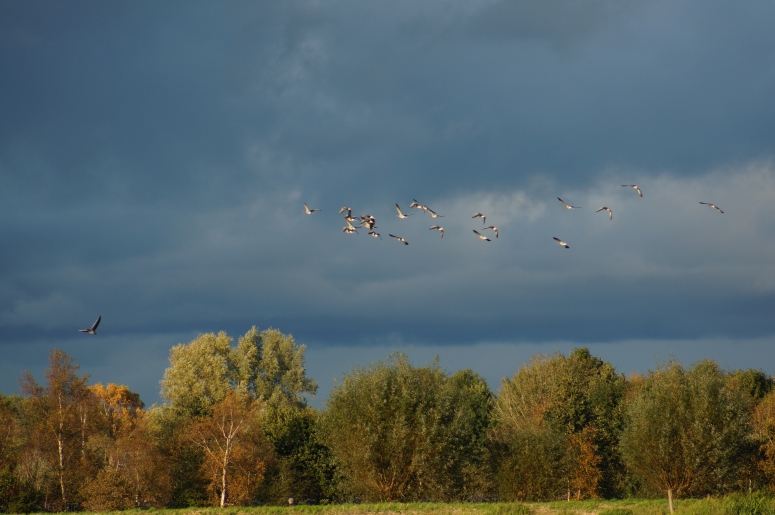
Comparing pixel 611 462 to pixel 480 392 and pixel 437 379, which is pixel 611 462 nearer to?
pixel 480 392

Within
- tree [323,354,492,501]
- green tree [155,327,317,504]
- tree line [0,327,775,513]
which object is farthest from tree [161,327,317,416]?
tree [323,354,492,501]

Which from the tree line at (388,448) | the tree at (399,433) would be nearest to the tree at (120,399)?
the tree line at (388,448)

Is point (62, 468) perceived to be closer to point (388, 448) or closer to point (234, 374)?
point (388, 448)

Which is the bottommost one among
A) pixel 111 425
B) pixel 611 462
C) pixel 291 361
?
pixel 611 462

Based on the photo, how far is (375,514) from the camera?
49906 mm

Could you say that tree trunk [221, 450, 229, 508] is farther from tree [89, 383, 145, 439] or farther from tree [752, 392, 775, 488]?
tree [89, 383, 145, 439]

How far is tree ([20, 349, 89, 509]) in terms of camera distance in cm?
6562

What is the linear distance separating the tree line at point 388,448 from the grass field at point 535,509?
471 centimetres

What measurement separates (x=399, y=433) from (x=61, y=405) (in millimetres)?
32744

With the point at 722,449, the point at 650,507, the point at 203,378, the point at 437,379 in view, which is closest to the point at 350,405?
the point at 437,379

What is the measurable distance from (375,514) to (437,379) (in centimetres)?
1371

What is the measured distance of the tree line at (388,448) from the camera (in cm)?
5603

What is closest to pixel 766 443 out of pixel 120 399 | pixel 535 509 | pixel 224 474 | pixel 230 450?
pixel 535 509

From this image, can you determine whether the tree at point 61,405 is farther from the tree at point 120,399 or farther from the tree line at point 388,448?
the tree at point 120,399
